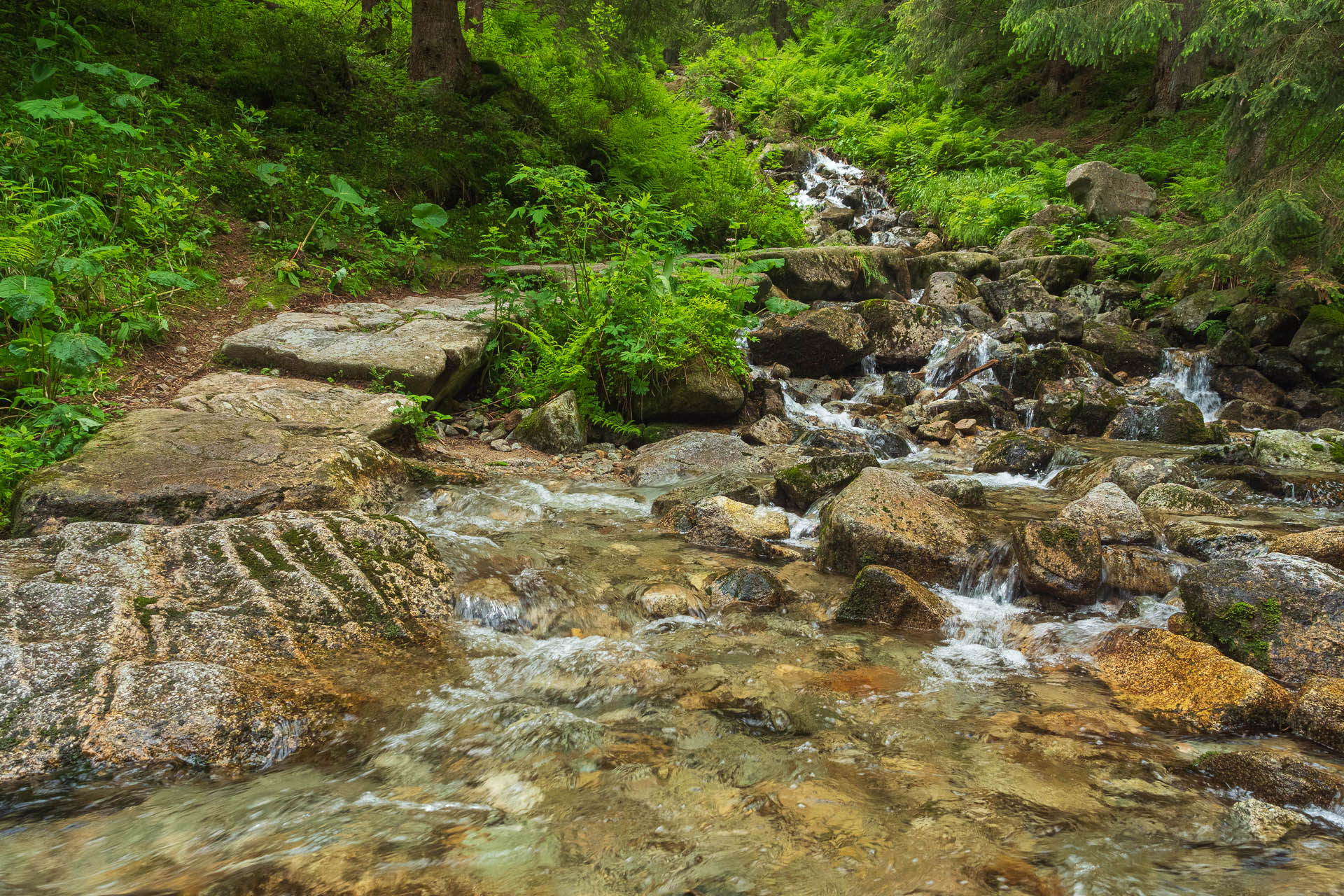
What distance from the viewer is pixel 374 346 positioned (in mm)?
6691

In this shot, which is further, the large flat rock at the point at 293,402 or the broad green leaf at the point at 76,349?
the large flat rock at the point at 293,402

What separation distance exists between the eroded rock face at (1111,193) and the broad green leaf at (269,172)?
15.3 metres

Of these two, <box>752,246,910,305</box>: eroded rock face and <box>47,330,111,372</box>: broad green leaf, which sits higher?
<box>752,246,910,305</box>: eroded rock face

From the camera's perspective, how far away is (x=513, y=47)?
1273 centimetres

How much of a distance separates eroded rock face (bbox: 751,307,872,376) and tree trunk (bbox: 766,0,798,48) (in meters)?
25.0

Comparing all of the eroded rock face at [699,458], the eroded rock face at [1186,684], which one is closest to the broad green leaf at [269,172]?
the eroded rock face at [699,458]

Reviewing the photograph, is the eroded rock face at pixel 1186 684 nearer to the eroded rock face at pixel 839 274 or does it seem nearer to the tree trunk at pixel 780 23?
the eroded rock face at pixel 839 274

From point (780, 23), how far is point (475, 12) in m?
20.0

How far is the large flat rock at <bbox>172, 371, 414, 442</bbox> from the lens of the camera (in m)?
5.31

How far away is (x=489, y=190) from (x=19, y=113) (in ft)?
17.2

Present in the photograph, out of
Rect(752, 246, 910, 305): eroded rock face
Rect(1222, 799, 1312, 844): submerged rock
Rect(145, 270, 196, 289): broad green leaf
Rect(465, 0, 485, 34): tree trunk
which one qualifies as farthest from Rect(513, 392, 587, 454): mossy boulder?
Rect(465, 0, 485, 34): tree trunk

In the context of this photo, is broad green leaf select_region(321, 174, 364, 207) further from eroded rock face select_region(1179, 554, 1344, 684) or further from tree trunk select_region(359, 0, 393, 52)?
eroded rock face select_region(1179, 554, 1344, 684)

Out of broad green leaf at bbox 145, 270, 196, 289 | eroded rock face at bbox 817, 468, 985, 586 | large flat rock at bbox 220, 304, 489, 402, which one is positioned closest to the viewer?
eroded rock face at bbox 817, 468, 985, 586

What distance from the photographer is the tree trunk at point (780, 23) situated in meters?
29.8
